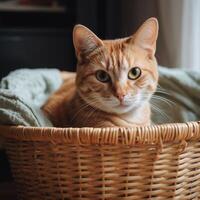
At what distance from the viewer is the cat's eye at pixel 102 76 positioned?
1177mm

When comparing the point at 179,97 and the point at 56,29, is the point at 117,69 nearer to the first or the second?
the point at 179,97

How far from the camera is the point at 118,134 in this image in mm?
972

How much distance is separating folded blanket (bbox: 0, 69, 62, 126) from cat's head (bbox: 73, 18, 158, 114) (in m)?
0.18

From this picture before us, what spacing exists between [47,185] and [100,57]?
1.27ft

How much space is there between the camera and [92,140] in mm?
979

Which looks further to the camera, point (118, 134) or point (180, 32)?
point (180, 32)

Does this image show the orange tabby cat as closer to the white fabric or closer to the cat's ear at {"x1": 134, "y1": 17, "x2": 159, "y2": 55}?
the cat's ear at {"x1": 134, "y1": 17, "x2": 159, "y2": 55}

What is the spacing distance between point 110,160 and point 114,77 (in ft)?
0.82

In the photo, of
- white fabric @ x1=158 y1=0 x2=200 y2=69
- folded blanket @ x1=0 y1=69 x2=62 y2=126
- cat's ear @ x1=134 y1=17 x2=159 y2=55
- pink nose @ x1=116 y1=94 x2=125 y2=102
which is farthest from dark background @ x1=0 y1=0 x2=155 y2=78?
pink nose @ x1=116 y1=94 x2=125 y2=102

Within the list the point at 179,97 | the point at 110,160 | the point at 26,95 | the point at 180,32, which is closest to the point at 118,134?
the point at 110,160

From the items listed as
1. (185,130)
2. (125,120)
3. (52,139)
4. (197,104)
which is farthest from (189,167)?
(197,104)

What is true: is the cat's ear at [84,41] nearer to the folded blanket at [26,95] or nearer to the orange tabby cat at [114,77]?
the orange tabby cat at [114,77]

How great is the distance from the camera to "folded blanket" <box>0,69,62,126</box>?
Result: 109 cm

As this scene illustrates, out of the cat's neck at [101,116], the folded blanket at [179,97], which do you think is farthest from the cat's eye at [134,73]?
the folded blanket at [179,97]
